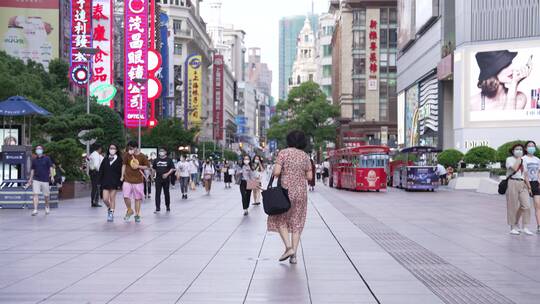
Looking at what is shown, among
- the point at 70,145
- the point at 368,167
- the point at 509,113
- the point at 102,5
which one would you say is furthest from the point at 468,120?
the point at 70,145

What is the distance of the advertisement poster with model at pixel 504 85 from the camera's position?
61.7 metres

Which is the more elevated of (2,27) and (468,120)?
(2,27)

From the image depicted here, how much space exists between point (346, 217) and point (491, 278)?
38.8 feet

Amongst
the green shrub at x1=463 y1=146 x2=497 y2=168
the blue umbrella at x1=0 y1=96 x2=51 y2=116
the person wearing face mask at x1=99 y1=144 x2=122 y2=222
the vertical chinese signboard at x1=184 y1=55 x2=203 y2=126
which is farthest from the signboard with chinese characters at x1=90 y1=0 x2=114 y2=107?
the vertical chinese signboard at x1=184 y1=55 x2=203 y2=126

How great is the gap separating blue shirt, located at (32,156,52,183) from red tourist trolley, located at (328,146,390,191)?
24656mm

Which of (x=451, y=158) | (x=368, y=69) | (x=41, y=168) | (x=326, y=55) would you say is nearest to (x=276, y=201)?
(x=41, y=168)

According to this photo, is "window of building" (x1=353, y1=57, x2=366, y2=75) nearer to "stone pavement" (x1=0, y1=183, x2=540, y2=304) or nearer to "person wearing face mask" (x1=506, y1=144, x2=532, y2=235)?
"stone pavement" (x1=0, y1=183, x2=540, y2=304)

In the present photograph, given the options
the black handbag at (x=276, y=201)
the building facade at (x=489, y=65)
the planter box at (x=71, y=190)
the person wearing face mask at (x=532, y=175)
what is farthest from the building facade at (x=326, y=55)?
the black handbag at (x=276, y=201)

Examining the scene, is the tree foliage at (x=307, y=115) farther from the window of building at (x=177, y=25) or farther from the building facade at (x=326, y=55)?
the building facade at (x=326, y=55)

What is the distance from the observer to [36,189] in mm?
21078

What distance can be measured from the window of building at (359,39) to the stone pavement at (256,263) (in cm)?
8368

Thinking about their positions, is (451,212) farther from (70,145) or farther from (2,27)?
(2,27)

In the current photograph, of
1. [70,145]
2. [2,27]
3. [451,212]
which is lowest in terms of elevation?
[451,212]

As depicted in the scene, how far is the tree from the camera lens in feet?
216
